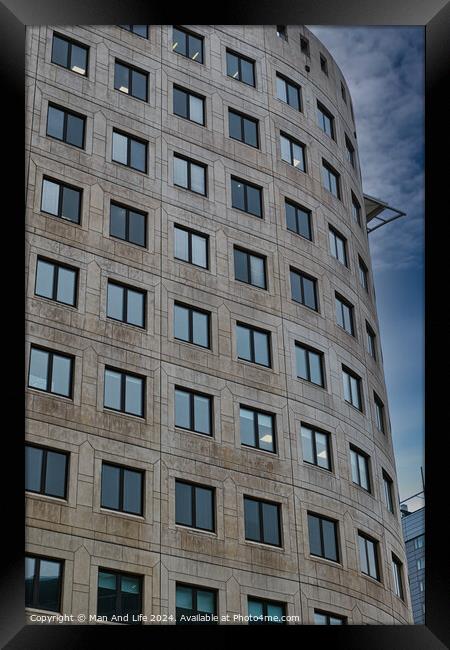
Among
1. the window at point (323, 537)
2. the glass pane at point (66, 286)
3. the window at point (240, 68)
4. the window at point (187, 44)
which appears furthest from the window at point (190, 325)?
the window at point (240, 68)

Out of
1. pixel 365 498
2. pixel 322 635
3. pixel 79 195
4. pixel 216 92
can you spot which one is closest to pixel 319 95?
pixel 216 92

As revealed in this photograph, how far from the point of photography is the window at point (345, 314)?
37.8 metres

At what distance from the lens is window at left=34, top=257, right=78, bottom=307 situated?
96.1 ft

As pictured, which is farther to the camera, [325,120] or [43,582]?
[325,120]

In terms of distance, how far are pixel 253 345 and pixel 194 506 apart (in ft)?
22.0

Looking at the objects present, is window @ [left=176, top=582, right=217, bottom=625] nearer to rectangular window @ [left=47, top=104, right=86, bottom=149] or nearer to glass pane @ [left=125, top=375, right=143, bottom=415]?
glass pane @ [left=125, top=375, right=143, bottom=415]

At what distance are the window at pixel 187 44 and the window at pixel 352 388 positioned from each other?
13.5m

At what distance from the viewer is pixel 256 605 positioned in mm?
28906

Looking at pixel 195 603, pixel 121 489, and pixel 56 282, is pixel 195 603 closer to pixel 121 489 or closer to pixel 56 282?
pixel 121 489

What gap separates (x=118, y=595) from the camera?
26.3 m

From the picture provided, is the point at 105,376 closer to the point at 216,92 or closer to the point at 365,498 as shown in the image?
the point at 365,498

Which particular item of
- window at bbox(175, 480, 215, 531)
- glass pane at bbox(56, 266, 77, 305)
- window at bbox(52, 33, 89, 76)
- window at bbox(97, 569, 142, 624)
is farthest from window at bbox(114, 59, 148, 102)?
window at bbox(97, 569, 142, 624)

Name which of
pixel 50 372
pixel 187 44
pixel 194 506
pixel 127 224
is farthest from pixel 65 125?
pixel 194 506

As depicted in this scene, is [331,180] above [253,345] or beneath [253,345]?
above
